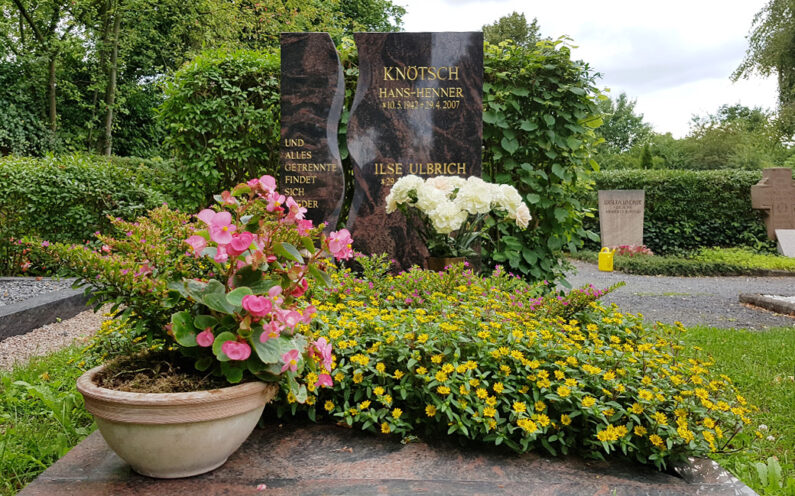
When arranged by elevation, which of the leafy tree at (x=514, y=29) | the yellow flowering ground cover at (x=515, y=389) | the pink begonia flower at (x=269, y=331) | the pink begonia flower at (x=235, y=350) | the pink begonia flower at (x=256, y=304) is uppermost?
the leafy tree at (x=514, y=29)

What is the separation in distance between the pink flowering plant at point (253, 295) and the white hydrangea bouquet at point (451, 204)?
194cm

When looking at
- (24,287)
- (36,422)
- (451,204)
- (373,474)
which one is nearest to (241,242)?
(373,474)

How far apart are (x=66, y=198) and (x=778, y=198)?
1400 centimetres

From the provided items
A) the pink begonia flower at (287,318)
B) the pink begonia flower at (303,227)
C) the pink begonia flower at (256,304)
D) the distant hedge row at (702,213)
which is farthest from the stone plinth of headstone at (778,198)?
the pink begonia flower at (256,304)

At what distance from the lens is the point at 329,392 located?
2.07 meters

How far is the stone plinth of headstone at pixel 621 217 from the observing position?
12.2m

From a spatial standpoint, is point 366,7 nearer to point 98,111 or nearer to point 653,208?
point 98,111

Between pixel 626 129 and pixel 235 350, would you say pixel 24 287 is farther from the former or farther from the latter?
pixel 626 129

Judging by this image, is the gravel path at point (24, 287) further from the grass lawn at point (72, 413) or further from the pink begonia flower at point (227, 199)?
the pink begonia flower at point (227, 199)

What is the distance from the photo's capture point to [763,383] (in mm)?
3436

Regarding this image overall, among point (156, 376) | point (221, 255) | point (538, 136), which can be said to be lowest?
point (156, 376)

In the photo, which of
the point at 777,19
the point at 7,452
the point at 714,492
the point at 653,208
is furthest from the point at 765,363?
the point at 777,19

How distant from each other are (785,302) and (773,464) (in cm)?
502

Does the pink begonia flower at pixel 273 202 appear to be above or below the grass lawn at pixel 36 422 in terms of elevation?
above
